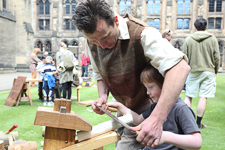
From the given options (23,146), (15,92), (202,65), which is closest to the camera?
(23,146)

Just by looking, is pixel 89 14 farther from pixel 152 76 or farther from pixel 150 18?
pixel 150 18

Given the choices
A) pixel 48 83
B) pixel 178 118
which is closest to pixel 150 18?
pixel 48 83

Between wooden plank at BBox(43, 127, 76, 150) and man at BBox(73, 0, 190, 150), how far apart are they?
44 centimetres

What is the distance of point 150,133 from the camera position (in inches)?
43.6

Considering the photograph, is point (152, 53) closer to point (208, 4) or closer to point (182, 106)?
point (182, 106)

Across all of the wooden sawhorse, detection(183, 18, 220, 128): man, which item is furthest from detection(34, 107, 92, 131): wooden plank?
detection(183, 18, 220, 128): man

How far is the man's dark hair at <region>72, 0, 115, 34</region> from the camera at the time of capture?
49.6 inches

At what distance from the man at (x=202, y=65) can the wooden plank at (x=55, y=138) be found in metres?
3.31

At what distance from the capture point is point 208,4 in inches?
1409

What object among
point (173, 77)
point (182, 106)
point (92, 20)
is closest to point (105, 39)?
point (92, 20)

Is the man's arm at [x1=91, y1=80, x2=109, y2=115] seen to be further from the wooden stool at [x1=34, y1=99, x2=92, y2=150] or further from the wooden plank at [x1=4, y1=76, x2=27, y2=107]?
the wooden plank at [x1=4, y1=76, x2=27, y2=107]

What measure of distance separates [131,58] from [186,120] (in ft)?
2.00

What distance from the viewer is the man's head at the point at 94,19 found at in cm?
126

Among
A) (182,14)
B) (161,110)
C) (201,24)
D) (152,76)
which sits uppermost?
(182,14)
